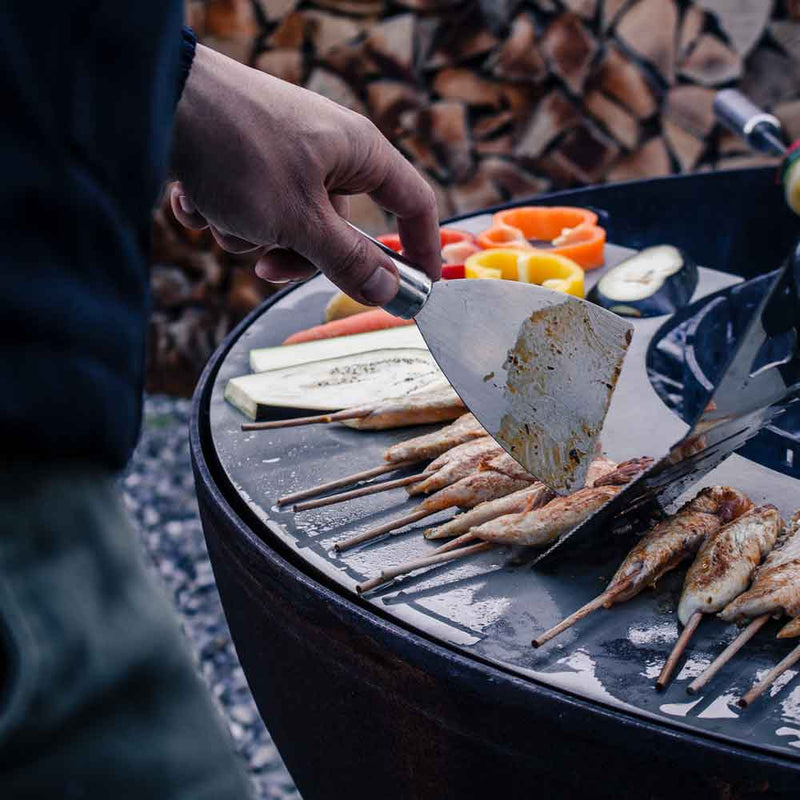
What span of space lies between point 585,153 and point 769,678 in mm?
3922

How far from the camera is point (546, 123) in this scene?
4715mm

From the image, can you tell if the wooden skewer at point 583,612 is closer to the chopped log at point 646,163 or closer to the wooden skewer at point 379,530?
the wooden skewer at point 379,530

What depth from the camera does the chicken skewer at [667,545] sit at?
4.51ft

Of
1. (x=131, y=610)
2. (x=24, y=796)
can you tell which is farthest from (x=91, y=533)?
(x=24, y=796)

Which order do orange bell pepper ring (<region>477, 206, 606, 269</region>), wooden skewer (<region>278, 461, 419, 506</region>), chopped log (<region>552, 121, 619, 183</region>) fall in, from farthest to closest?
chopped log (<region>552, 121, 619, 183</region>), orange bell pepper ring (<region>477, 206, 606, 269</region>), wooden skewer (<region>278, 461, 419, 506</region>)

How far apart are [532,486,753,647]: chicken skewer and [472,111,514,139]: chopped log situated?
3.57m

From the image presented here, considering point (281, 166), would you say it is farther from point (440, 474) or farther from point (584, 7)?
point (584, 7)

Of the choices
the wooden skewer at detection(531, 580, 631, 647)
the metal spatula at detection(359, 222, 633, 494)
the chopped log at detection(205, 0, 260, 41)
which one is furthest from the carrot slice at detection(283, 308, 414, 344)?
the chopped log at detection(205, 0, 260, 41)

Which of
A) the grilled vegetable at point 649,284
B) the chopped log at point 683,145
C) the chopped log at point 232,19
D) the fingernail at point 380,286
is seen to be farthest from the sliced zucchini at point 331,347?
the chopped log at point 232,19

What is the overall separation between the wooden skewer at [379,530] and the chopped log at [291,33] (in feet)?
12.5

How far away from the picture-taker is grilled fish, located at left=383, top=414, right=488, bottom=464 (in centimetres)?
179

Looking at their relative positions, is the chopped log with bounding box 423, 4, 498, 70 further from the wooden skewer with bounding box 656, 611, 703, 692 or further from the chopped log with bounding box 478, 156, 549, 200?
the wooden skewer with bounding box 656, 611, 703, 692

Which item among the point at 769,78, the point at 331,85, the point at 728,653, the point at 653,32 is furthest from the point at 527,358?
the point at 331,85

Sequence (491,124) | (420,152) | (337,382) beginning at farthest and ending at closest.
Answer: (420,152) < (491,124) < (337,382)
